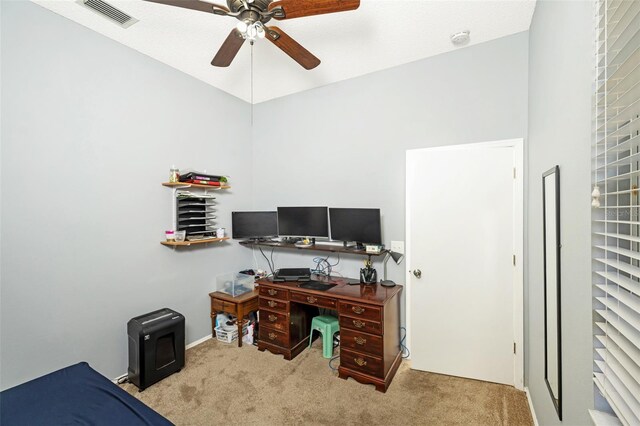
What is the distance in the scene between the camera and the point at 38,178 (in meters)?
2.08

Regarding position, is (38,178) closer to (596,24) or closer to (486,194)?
(596,24)


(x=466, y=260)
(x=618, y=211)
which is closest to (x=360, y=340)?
(x=466, y=260)

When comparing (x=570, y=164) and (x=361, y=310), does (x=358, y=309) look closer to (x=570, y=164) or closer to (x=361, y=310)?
(x=361, y=310)

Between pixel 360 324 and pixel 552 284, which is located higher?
pixel 552 284

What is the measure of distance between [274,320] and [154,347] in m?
1.10

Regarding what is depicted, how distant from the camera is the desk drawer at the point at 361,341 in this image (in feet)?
7.71

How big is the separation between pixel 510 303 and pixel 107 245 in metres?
3.58

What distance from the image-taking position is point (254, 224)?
138 inches

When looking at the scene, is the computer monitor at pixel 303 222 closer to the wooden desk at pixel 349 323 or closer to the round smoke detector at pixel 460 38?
the wooden desk at pixel 349 323

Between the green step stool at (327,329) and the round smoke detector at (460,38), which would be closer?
the round smoke detector at (460,38)

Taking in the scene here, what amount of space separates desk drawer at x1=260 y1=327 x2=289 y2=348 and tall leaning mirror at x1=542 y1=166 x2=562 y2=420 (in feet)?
6.99

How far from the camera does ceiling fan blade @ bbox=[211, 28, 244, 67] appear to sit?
1829mm

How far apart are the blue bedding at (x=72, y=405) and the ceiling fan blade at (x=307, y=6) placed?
2303 millimetres

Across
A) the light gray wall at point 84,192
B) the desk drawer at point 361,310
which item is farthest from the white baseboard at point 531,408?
the light gray wall at point 84,192
